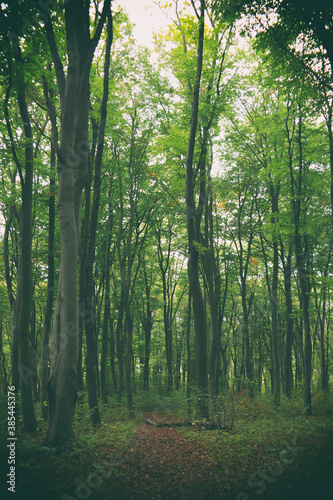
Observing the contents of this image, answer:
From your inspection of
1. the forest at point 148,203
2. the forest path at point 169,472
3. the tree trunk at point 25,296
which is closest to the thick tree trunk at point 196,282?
Result: the forest at point 148,203

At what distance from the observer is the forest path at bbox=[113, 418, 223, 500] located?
447 cm

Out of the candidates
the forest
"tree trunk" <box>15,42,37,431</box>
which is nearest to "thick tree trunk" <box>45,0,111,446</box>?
the forest

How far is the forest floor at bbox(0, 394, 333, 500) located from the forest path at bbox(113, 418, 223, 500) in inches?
0.6

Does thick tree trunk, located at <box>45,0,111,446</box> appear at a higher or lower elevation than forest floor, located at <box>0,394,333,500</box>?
higher

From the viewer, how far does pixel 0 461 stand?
436 cm

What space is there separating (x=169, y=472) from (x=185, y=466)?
0.45m

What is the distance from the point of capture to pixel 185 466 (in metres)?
5.52

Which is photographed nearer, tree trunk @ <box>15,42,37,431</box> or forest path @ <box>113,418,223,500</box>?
forest path @ <box>113,418,223,500</box>

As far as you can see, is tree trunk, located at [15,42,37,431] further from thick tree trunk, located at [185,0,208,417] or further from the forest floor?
thick tree trunk, located at [185,0,208,417]

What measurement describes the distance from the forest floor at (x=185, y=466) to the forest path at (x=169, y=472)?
2 centimetres

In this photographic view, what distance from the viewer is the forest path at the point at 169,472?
→ 4473 mm

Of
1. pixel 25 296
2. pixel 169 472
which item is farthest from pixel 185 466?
pixel 25 296

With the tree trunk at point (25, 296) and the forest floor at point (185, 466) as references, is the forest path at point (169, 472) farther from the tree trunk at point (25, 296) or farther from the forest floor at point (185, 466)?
the tree trunk at point (25, 296)

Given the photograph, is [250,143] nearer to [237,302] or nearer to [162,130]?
[162,130]
